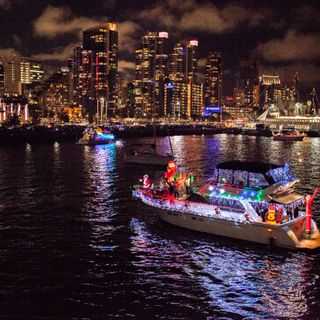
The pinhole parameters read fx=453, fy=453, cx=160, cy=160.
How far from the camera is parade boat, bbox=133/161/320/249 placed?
2164 cm

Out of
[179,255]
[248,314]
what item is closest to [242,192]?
[179,255]

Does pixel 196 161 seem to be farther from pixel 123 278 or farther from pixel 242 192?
pixel 123 278

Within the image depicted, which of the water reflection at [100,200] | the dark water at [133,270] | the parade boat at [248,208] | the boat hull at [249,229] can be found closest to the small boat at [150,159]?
the water reflection at [100,200]

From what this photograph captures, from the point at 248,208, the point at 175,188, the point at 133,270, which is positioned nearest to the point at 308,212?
the point at 248,208

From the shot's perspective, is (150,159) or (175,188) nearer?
(175,188)

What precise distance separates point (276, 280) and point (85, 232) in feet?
35.8

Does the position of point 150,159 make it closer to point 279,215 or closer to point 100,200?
point 100,200

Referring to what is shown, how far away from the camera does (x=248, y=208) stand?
72.4 ft

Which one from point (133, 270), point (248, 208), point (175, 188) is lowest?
point (133, 270)

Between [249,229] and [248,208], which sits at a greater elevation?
[248,208]

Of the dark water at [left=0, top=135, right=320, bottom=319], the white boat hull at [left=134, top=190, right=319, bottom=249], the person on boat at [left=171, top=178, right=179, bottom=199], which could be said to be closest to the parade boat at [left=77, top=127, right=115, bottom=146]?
the dark water at [left=0, top=135, right=320, bottom=319]

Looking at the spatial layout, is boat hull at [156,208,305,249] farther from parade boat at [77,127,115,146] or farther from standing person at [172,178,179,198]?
parade boat at [77,127,115,146]

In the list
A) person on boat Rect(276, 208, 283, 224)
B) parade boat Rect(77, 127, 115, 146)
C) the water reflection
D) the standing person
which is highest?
parade boat Rect(77, 127, 115, 146)

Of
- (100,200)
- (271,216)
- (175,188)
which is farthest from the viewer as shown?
(100,200)
